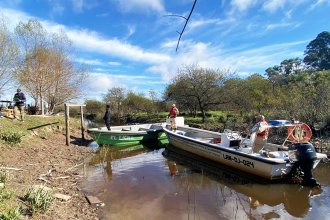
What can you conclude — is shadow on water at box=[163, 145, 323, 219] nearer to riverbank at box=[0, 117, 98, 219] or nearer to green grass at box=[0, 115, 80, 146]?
riverbank at box=[0, 117, 98, 219]

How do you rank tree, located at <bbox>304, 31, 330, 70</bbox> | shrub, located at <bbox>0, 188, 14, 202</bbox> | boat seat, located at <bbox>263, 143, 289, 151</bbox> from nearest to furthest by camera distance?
1. shrub, located at <bbox>0, 188, 14, 202</bbox>
2. boat seat, located at <bbox>263, 143, 289, 151</bbox>
3. tree, located at <bbox>304, 31, 330, 70</bbox>

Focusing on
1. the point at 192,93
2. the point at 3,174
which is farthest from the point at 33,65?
the point at 3,174

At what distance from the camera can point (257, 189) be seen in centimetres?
934

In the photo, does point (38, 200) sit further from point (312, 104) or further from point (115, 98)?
point (115, 98)

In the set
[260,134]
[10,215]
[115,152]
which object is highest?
[260,134]

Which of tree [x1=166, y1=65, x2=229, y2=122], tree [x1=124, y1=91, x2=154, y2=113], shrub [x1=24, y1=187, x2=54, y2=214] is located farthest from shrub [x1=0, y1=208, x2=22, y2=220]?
tree [x1=124, y1=91, x2=154, y2=113]

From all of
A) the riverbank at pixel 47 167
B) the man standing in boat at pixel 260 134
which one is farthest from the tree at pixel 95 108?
the man standing in boat at pixel 260 134

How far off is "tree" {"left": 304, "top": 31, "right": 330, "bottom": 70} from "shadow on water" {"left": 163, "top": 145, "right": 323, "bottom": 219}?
→ 58.2 meters

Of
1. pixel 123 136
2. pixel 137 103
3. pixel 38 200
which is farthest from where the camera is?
pixel 137 103

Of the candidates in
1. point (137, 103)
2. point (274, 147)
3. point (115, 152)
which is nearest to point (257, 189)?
point (274, 147)

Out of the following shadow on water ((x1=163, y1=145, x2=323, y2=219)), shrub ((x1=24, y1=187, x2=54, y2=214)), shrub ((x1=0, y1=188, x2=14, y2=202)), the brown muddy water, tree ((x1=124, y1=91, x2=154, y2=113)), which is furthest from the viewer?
tree ((x1=124, y1=91, x2=154, y2=113))

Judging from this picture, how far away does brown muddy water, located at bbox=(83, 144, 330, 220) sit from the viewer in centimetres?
734

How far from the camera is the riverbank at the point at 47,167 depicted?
21.3ft

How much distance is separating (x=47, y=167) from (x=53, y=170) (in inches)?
17.8
